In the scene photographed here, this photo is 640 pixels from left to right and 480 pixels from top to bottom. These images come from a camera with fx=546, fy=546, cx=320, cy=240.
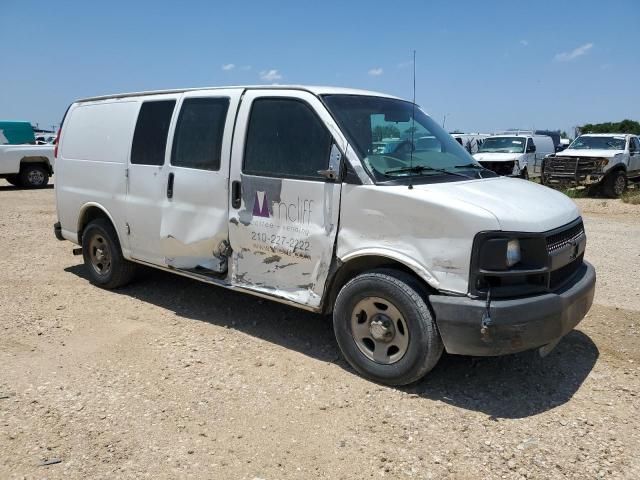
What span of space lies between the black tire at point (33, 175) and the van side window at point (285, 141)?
15807 millimetres

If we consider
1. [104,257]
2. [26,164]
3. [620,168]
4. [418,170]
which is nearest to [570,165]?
[620,168]

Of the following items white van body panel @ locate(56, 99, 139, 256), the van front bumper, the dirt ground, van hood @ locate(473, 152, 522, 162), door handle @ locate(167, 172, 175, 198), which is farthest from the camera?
van hood @ locate(473, 152, 522, 162)

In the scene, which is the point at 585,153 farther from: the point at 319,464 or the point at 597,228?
the point at 319,464

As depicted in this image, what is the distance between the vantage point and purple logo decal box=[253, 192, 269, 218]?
4.31 metres

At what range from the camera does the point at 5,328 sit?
4.92 metres

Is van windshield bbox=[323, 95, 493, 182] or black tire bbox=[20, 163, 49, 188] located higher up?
van windshield bbox=[323, 95, 493, 182]

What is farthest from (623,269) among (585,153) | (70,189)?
(585,153)

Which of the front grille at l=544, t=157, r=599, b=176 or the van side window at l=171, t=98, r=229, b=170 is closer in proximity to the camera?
the van side window at l=171, t=98, r=229, b=170

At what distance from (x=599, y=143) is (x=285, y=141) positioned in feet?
53.1

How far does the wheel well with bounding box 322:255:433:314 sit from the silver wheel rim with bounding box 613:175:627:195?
15194 mm

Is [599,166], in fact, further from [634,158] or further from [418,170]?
[418,170]

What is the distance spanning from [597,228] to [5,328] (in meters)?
10.2

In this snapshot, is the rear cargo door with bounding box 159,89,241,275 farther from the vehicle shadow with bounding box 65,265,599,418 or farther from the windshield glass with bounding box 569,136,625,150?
the windshield glass with bounding box 569,136,625,150

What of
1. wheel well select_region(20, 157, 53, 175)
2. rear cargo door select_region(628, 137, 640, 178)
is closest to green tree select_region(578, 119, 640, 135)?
rear cargo door select_region(628, 137, 640, 178)
